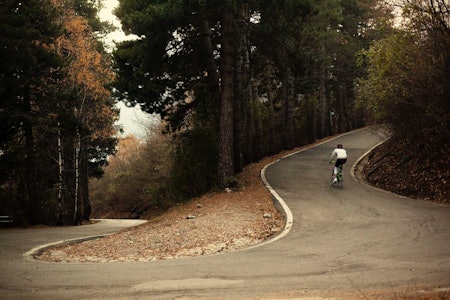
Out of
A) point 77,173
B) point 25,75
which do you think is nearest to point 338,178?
point 77,173

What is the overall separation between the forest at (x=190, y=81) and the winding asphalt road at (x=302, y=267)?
522cm

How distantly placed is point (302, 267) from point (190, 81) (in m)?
13.5

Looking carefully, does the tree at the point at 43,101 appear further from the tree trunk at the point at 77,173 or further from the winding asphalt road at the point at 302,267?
the winding asphalt road at the point at 302,267

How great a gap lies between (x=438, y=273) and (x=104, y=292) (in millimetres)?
5607

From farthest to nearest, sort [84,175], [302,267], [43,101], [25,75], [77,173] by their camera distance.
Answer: [84,175]
[77,173]
[43,101]
[25,75]
[302,267]

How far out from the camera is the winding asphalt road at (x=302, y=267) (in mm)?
6590

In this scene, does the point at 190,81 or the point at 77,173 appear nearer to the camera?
→ the point at 190,81

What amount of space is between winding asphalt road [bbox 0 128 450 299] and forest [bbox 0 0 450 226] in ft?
17.1

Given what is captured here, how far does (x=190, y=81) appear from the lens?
776 inches

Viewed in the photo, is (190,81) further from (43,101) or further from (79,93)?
(43,101)

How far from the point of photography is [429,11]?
14812 millimetres

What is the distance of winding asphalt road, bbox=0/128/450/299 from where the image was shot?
659cm

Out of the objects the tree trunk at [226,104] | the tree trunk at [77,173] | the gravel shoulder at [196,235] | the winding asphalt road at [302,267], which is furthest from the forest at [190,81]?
the winding asphalt road at [302,267]

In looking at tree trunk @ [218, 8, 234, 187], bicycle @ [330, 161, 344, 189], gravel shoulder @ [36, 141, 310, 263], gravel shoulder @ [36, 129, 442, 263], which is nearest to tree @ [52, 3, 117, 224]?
tree trunk @ [218, 8, 234, 187]
